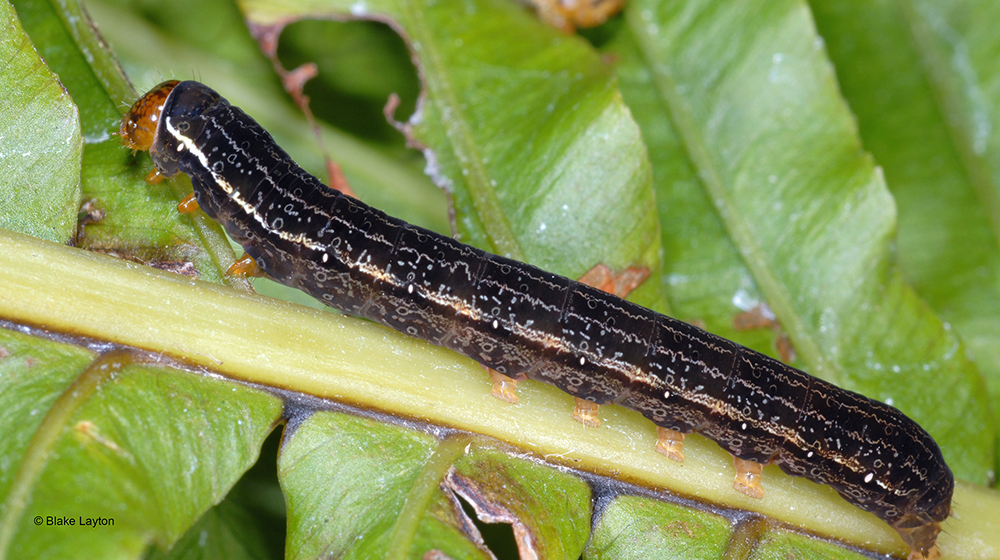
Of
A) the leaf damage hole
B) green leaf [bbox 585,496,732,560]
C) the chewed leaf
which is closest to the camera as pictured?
the leaf damage hole

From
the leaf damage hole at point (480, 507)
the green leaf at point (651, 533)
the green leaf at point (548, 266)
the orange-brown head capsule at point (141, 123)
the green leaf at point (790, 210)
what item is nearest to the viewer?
the green leaf at point (548, 266)

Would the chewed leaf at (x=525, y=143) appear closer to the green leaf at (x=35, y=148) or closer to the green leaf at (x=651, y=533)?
the green leaf at (x=651, y=533)

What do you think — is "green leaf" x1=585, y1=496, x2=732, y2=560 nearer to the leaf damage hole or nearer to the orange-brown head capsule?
the leaf damage hole

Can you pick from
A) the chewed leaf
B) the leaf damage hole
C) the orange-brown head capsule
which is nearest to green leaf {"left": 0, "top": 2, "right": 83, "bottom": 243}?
the orange-brown head capsule

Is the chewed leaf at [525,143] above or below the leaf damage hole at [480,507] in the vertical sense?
above

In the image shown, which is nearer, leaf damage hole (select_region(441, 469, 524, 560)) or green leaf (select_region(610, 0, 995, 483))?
leaf damage hole (select_region(441, 469, 524, 560))

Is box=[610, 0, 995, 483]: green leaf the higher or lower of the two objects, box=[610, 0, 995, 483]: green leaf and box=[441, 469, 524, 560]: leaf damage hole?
the higher

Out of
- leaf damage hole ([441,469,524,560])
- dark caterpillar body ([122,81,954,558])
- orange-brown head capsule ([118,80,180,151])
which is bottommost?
leaf damage hole ([441,469,524,560])

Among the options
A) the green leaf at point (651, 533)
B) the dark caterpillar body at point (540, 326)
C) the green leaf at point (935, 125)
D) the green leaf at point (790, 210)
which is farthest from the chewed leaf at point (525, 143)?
the green leaf at point (935, 125)

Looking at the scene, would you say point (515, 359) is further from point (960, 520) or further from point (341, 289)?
point (960, 520)
